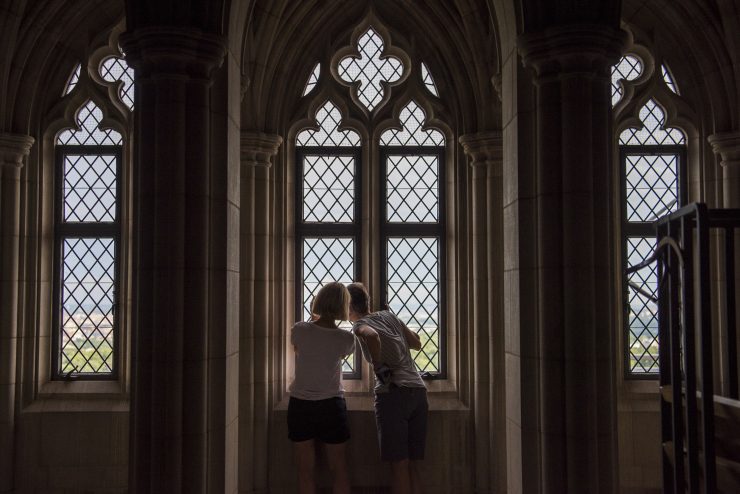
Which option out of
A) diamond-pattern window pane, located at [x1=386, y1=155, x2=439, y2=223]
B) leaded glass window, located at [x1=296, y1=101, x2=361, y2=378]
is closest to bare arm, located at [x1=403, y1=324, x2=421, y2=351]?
leaded glass window, located at [x1=296, y1=101, x2=361, y2=378]

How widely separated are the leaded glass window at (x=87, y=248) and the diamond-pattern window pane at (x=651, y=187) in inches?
199

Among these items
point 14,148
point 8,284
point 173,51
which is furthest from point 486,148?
point 8,284

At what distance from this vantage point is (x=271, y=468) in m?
6.58

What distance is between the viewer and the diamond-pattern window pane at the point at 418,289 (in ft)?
23.0

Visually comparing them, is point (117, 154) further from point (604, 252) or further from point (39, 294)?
point (604, 252)

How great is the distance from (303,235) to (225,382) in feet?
11.2

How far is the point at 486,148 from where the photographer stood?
6.59m

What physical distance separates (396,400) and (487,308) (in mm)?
1734

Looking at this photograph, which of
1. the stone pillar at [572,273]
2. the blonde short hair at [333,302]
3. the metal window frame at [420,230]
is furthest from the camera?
the metal window frame at [420,230]

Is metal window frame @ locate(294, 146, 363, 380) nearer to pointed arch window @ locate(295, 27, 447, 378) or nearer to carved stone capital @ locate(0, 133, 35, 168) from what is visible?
pointed arch window @ locate(295, 27, 447, 378)

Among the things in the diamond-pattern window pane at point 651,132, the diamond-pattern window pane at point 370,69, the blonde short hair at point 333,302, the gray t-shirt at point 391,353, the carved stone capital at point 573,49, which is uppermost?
the diamond-pattern window pane at point 370,69

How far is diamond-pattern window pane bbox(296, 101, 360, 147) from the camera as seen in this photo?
7137 mm

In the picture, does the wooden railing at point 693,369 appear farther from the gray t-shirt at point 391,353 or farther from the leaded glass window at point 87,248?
the leaded glass window at point 87,248

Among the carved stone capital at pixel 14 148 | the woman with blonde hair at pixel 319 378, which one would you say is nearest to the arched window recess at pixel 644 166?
the woman with blonde hair at pixel 319 378
